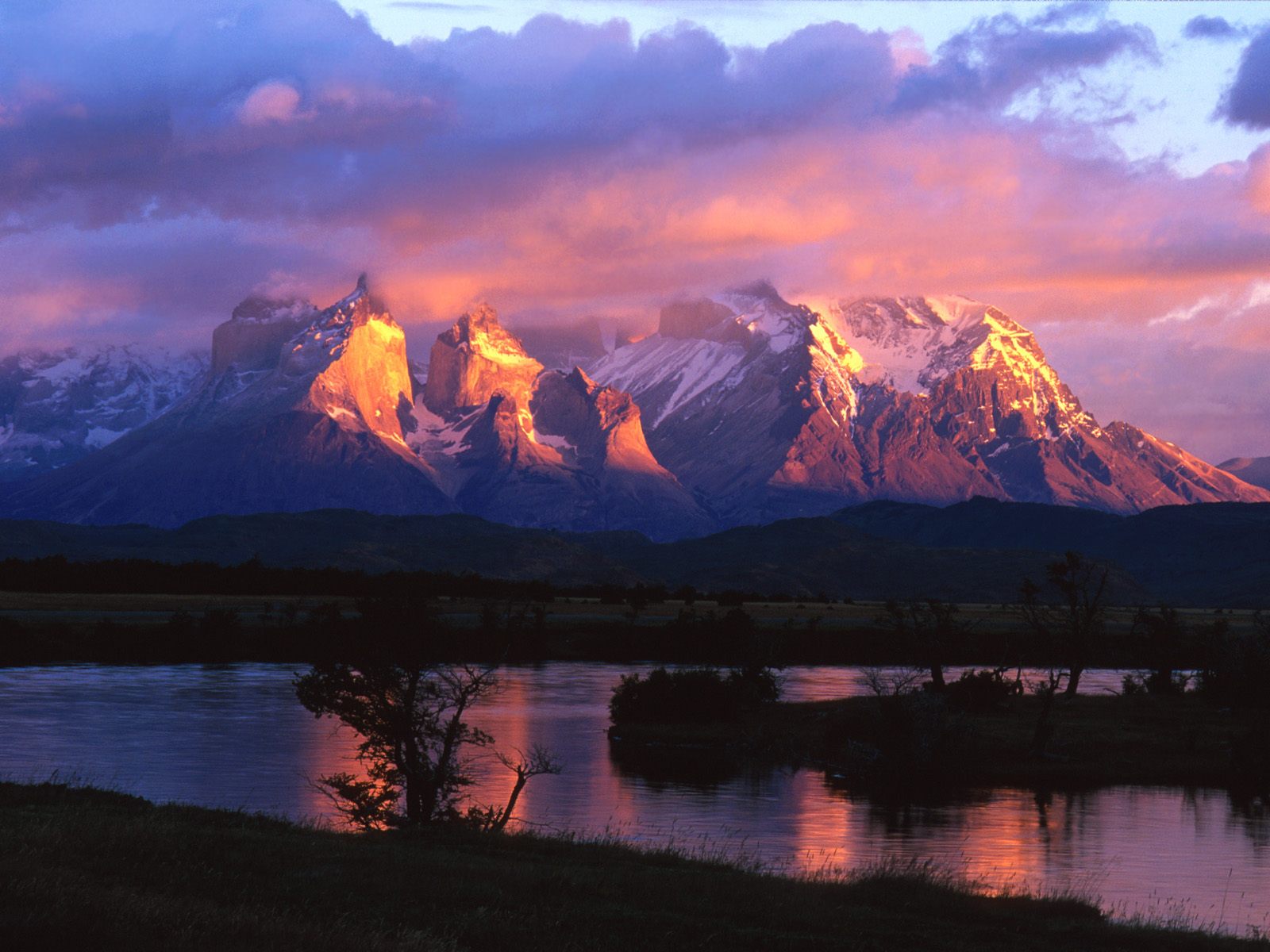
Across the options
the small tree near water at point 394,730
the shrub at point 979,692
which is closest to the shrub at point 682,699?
the shrub at point 979,692

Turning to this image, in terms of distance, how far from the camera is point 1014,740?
240 feet

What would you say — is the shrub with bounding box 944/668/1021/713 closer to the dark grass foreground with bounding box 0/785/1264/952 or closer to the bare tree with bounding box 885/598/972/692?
the bare tree with bounding box 885/598/972/692

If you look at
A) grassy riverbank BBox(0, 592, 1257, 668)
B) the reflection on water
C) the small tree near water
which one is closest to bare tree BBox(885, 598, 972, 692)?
grassy riverbank BBox(0, 592, 1257, 668)

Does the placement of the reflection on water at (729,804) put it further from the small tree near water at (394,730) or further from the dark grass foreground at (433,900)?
the dark grass foreground at (433,900)

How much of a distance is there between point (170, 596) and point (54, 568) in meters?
18.4

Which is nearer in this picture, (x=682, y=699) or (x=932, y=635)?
(x=682, y=699)

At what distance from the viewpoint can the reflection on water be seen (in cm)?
4562

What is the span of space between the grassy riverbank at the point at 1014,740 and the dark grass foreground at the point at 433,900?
115 feet

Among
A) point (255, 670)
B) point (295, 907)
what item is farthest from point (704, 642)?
point (295, 907)

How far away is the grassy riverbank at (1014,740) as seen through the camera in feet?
219

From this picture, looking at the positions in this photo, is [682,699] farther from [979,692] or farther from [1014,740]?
[1014,740]

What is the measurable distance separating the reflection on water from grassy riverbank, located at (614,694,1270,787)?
10.1ft

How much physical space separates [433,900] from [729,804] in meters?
33.6

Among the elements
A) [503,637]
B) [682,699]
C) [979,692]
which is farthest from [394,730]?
[503,637]
